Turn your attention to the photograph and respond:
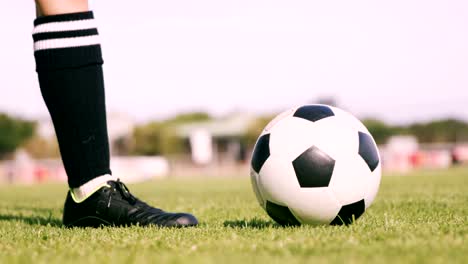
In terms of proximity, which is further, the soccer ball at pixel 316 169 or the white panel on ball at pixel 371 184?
the white panel on ball at pixel 371 184

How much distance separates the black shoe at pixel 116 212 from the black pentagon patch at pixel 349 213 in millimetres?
685

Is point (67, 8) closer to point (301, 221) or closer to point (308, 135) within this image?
point (308, 135)

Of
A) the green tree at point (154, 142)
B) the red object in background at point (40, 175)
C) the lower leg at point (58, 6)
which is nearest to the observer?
the lower leg at point (58, 6)

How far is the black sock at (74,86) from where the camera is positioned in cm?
272

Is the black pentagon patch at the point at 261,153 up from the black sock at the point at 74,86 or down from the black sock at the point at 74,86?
down

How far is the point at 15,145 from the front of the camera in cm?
5938

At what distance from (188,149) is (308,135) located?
60761 millimetres

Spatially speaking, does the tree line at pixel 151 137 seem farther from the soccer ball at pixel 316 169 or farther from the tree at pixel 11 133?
the soccer ball at pixel 316 169

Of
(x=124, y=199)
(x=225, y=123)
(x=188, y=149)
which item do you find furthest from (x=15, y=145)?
(x=124, y=199)

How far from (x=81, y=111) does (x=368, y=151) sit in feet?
4.46

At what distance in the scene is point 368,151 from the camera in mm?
2857

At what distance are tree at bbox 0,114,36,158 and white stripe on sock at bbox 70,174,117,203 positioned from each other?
2365 inches

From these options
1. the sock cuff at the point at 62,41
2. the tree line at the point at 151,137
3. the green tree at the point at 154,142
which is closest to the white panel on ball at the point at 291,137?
the sock cuff at the point at 62,41

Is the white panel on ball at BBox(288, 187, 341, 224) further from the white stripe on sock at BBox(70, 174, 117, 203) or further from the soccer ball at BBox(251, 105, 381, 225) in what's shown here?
the white stripe on sock at BBox(70, 174, 117, 203)
